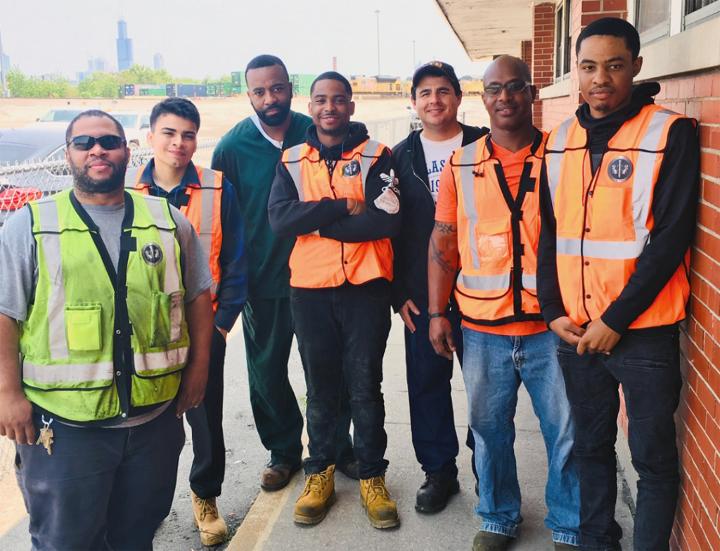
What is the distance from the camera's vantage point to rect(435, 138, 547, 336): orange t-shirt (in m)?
3.13

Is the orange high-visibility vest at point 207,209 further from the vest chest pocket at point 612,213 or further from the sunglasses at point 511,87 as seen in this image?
the vest chest pocket at point 612,213

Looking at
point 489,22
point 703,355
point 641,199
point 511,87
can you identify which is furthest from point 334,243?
point 489,22

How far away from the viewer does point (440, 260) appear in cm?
341

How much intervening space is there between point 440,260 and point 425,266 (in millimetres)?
328

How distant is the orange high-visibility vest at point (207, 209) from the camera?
364 centimetres

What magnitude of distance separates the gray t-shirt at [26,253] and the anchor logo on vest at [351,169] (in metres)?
1.05

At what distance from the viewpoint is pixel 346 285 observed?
361 cm

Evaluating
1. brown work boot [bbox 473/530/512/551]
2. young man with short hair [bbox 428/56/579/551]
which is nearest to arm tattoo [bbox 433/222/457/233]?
young man with short hair [bbox 428/56/579/551]

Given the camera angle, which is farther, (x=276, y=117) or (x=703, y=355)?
(x=276, y=117)

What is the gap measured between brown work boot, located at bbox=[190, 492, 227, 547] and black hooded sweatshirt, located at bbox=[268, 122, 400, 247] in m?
1.50

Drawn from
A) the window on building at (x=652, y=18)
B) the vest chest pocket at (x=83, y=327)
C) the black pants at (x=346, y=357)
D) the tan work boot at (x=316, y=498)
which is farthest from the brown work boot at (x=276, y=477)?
the window on building at (x=652, y=18)

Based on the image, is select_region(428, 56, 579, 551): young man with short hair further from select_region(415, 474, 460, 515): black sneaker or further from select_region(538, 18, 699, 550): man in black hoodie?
select_region(415, 474, 460, 515): black sneaker

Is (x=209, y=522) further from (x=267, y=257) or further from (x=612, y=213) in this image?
(x=612, y=213)

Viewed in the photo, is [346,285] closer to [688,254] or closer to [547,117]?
[688,254]
